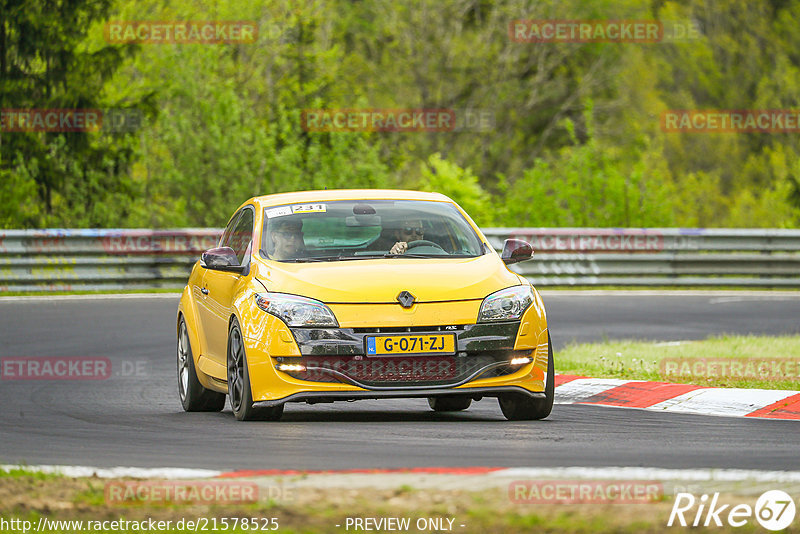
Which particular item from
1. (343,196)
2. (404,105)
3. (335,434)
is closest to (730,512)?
(335,434)

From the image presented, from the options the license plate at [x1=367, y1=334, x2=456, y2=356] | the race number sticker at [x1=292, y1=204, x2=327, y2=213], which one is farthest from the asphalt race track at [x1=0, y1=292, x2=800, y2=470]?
the race number sticker at [x1=292, y1=204, x2=327, y2=213]

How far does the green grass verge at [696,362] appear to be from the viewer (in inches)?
472

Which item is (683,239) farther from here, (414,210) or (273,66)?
(273,66)

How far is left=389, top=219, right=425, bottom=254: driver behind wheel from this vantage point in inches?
408

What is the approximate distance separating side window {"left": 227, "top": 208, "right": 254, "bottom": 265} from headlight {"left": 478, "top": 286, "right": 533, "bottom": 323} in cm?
195

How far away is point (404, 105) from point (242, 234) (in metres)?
37.3

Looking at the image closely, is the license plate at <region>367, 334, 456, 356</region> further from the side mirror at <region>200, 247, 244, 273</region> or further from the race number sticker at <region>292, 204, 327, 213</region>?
the race number sticker at <region>292, 204, 327, 213</region>

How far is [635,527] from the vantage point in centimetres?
564

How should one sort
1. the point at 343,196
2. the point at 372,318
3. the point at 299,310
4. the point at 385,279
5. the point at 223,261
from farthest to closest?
1. the point at 343,196
2. the point at 223,261
3. the point at 385,279
4. the point at 299,310
5. the point at 372,318

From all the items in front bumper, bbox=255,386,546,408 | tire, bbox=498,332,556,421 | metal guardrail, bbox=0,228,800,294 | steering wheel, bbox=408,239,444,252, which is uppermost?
steering wheel, bbox=408,239,444,252

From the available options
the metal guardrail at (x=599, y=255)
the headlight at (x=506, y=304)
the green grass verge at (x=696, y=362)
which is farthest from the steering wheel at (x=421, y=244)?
the metal guardrail at (x=599, y=255)

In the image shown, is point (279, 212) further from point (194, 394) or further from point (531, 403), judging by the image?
point (531, 403)

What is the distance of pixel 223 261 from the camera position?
10273mm

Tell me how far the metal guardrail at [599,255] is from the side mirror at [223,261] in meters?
14.3
